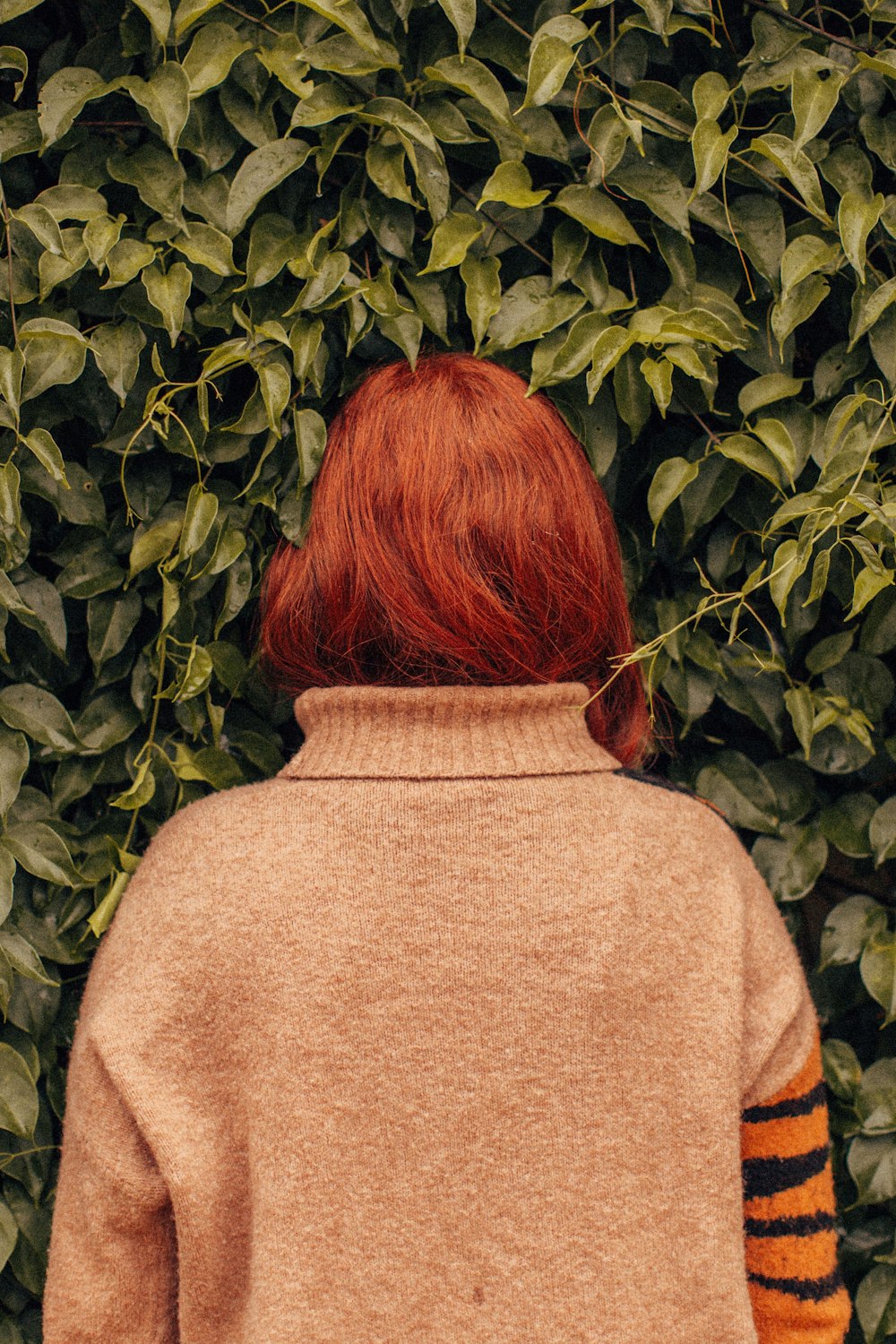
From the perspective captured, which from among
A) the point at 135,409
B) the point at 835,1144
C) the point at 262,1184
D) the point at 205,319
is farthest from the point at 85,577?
the point at 835,1144

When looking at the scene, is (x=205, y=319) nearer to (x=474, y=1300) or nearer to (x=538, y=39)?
(x=538, y=39)

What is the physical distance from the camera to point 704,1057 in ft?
2.99

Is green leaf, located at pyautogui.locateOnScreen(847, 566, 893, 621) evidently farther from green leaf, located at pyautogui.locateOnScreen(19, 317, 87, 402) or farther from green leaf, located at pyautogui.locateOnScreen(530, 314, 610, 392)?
green leaf, located at pyautogui.locateOnScreen(19, 317, 87, 402)

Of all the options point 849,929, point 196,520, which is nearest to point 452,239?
point 196,520

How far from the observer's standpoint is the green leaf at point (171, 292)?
3.44 ft

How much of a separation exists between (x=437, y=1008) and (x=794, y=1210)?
0.44m

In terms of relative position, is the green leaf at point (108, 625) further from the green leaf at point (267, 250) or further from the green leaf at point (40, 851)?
the green leaf at point (267, 250)

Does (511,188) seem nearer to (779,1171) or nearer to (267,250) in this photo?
(267,250)

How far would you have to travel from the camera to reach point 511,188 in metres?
1.05

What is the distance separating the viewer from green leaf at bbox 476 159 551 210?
1034 mm

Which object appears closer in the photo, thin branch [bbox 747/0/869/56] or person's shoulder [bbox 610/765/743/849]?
person's shoulder [bbox 610/765/743/849]

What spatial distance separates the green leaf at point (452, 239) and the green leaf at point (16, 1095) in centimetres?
98

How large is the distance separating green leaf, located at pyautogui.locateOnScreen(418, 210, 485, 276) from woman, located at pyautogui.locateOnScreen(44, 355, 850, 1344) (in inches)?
6.6

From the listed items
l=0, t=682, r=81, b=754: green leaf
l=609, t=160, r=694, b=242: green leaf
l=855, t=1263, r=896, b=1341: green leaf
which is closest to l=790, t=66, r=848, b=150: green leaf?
l=609, t=160, r=694, b=242: green leaf
